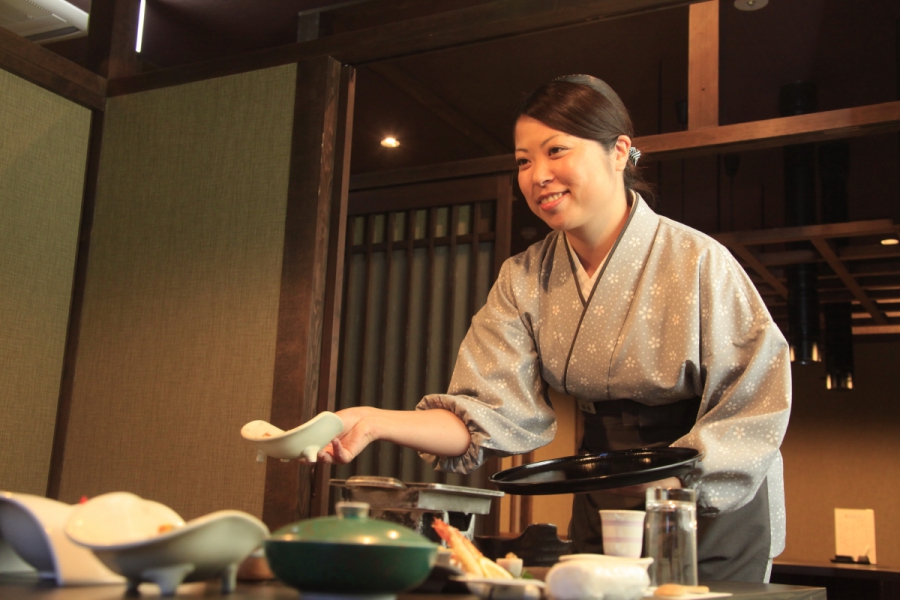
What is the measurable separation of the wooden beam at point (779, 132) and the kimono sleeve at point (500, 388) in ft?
5.13

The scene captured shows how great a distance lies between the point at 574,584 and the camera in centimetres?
91

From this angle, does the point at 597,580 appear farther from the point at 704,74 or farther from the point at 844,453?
the point at 844,453

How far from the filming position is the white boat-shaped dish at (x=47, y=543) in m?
0.97

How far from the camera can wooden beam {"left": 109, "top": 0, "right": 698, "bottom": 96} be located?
257cm

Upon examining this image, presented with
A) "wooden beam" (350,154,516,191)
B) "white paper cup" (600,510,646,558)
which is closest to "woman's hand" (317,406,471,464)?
"white paper cup" (600,510,646,558)

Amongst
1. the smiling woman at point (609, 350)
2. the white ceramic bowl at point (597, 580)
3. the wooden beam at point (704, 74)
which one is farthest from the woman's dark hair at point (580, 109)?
the wooden beam at point (704, 74)

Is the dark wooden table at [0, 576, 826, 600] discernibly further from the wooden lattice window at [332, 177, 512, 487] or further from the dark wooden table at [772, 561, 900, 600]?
the dark wooden table at [772, 561, 900, 600]

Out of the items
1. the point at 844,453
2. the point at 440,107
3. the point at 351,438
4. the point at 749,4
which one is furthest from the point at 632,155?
the point at 844,453

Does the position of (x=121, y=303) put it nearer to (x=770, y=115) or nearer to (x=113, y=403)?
(x=113, y=403)

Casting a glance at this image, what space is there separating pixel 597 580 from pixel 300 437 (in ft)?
1.57

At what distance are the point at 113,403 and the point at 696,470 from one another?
2.01 metres

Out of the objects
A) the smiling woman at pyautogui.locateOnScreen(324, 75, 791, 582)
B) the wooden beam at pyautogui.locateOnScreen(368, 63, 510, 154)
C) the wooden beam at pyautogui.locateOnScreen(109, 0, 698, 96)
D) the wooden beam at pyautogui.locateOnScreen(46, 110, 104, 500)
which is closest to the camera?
the smiling woman at pyautogui.locateOnScreen(324, 75, 791, 582)

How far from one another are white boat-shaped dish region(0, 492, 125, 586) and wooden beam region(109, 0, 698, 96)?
204 cm

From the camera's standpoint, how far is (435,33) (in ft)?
9.04
